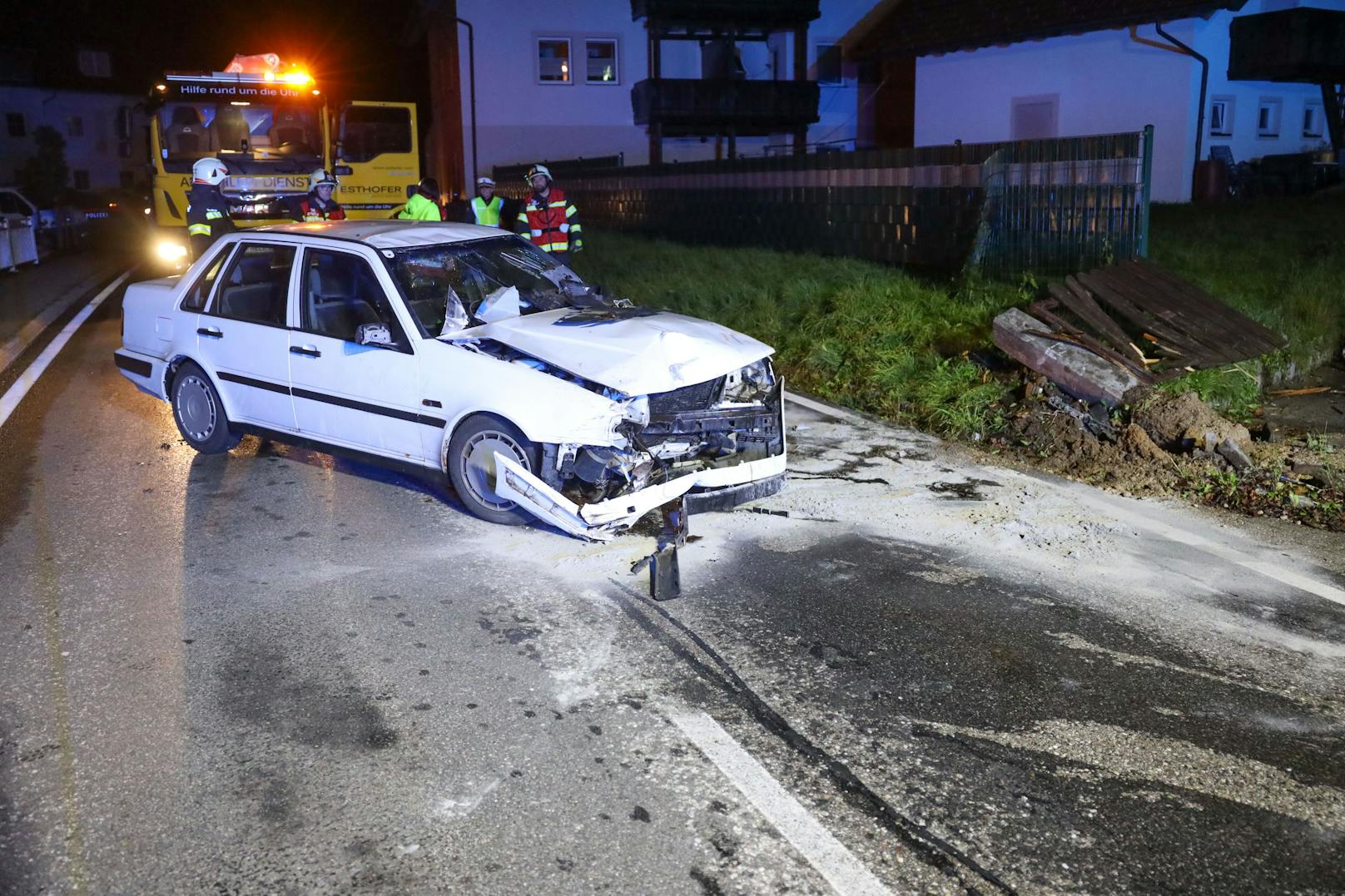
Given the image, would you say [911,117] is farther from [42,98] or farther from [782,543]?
[42,98]

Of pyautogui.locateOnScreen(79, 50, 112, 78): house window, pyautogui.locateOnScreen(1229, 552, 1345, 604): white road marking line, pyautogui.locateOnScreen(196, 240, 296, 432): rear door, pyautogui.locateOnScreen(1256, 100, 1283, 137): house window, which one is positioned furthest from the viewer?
pyautogui.locateOnScreen(79, 50, 112, 78): house window

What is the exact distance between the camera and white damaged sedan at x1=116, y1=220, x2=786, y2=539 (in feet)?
18.7

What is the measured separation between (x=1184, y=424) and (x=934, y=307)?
4.12 meters

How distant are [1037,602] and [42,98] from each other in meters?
67.3

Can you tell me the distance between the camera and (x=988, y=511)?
6.50 meters

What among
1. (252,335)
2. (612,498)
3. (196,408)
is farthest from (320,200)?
(612,498)

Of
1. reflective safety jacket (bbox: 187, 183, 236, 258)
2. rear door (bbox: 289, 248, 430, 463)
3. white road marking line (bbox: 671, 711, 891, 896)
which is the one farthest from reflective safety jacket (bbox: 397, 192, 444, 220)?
white road marking line (bbox: 671, 711, 891, 896)

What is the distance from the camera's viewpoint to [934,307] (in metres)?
11.4

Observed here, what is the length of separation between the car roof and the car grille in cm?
206

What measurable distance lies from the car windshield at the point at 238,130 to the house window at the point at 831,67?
19.9m

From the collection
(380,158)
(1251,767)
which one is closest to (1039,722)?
(1251,767)

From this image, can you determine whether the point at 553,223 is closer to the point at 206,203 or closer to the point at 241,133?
the point at 206,203

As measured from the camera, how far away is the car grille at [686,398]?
18.9 ft

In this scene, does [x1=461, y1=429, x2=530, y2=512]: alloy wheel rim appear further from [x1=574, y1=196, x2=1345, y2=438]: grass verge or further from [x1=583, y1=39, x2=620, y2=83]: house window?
[x1=583, y1=39, x2=620, y2=83]: house window
